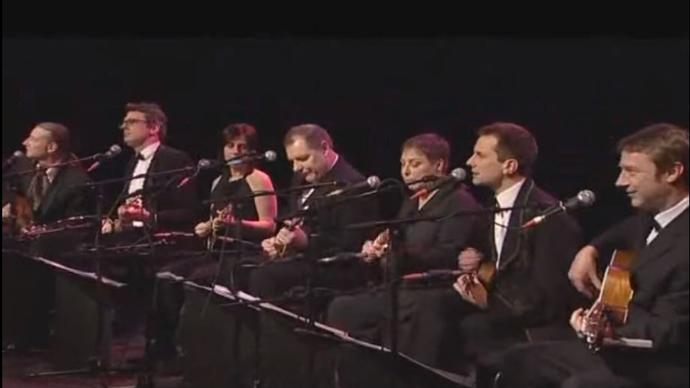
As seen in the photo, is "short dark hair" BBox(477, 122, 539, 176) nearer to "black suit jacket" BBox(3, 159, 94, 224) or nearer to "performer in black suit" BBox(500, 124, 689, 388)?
"performer in black suit" BBox(500, 124, 689, 388)

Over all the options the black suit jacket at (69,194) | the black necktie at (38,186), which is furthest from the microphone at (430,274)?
the black necktie at (38,186)

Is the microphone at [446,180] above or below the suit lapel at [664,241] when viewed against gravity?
above

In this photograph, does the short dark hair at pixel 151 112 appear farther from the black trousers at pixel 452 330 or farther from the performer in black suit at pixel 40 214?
the black trousers at pixel 452 330

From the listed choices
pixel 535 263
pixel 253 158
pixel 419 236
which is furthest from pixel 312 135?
pixel 535 263

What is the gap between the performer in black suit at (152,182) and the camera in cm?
325

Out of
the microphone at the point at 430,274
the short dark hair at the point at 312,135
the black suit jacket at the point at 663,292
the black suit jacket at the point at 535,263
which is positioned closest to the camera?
the black suit jacket at the point at 663,292

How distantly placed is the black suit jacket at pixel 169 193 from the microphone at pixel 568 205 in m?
0.89

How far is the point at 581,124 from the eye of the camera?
9.84ft

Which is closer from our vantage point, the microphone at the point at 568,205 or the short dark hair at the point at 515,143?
the microphone at the point at 568,205

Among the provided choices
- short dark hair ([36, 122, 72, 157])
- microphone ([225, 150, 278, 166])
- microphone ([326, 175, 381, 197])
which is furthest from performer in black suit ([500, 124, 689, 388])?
short dark hair ([36, 122, 72, 157])

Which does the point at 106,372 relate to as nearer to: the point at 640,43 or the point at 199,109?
the point at 199,109

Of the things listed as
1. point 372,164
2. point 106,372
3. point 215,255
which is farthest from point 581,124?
point 106,372

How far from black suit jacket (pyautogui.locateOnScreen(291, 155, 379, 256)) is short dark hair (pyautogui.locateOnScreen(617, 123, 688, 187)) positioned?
65cm

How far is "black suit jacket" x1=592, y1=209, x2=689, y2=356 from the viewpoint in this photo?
2799 millimetres
